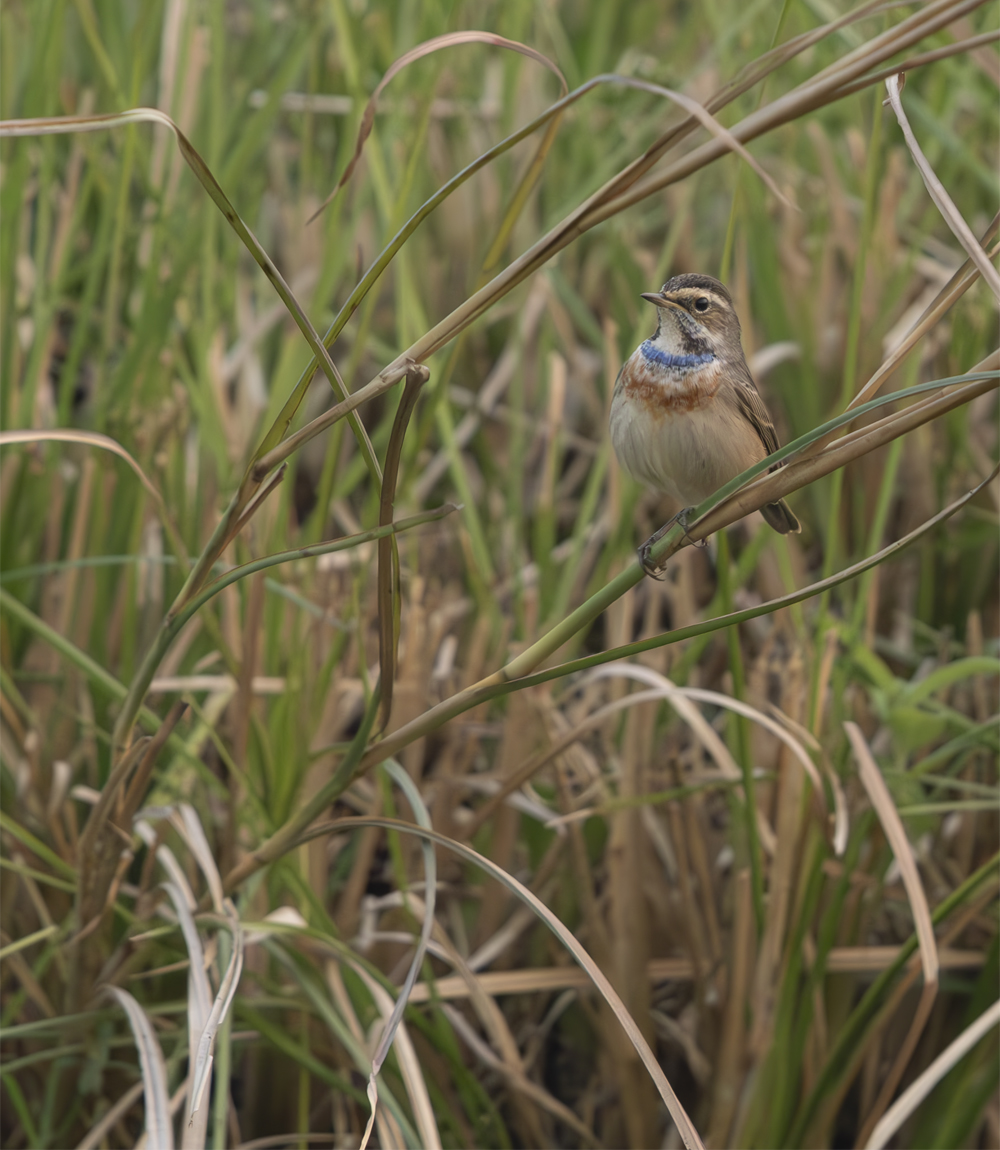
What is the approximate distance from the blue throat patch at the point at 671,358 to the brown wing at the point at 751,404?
52 millimetres

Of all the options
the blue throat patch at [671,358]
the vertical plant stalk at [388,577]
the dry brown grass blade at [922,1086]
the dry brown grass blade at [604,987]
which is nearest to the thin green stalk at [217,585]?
the vertical plant stalk at [388,577]

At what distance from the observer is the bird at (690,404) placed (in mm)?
1422

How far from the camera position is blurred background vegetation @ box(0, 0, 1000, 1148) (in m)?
1.63

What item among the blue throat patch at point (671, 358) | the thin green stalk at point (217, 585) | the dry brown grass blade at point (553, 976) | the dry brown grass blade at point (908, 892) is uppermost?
the blue throat patch at point (671, 358)

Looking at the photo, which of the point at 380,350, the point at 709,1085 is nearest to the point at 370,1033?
the point at 709,1085

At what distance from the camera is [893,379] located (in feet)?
7.97

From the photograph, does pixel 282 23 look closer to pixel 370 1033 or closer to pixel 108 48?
pixel 108 48

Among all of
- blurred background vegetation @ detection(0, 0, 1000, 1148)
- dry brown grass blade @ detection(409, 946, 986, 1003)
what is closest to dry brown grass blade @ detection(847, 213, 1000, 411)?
blurred background vegetation @ detection(0, 0, 1000, 1148)

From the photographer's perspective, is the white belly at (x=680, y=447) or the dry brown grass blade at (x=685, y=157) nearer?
the dry brown grass blade at (x=685, y=157)

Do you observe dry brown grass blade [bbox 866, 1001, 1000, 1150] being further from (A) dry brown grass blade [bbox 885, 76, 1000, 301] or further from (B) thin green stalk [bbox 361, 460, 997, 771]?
(A) dry brown grass blade [bbox 885, 76, 1000, 301]

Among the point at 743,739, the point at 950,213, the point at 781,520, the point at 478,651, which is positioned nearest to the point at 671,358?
the point at 781,520

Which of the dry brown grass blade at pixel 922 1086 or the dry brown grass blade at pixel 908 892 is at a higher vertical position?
the dry brown grass blade at pixel 908 892

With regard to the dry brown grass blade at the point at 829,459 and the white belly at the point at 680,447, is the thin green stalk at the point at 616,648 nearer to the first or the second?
the dry brown grass blade at the point at 829,459

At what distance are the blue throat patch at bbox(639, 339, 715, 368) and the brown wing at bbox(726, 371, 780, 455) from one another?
0.05 m
